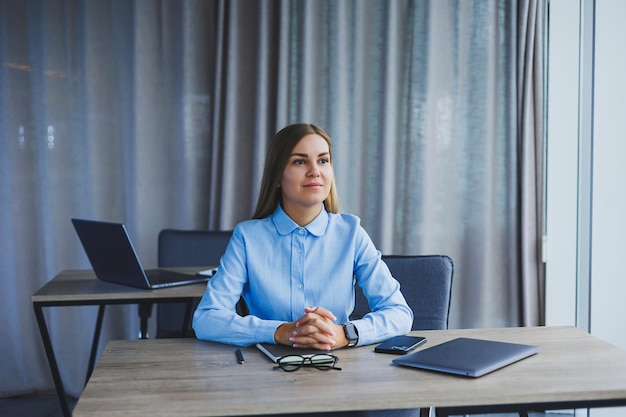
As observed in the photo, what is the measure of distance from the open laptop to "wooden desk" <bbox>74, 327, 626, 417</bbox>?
3.09ft

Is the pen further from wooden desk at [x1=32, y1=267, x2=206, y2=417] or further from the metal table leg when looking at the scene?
the metal table leg

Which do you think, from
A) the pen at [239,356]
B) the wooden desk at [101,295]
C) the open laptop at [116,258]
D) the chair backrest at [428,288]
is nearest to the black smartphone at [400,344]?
the pen at [239,356]

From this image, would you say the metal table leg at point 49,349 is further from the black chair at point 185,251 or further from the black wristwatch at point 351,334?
the black wristwatch at point 351,334

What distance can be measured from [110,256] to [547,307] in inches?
93.5

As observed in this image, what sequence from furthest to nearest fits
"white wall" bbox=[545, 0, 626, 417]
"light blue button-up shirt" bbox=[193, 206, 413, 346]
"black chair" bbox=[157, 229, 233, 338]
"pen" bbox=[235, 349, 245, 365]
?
"black chair" bbox=[157, 229, 233, 338], "white wall" bbox=[545, 0, 626, 417], "light blue button-up shirt" bbox=[193, 206, 413, 346], "pen" bbox=[235, 349, 245, 365]

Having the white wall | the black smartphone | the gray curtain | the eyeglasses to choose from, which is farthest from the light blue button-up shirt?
the gray curtain

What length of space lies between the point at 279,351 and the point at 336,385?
29cm

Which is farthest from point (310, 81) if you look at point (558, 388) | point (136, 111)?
point (558, 388)

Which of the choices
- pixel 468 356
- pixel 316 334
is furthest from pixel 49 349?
pixel 468 356

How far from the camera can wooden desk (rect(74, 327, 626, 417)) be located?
129 centimetres

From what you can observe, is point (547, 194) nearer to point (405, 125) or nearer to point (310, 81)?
point (405, 125)

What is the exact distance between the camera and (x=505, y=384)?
4.57 ft

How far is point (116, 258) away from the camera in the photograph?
268 cm

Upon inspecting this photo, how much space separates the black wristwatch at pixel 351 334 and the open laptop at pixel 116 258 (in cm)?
109
